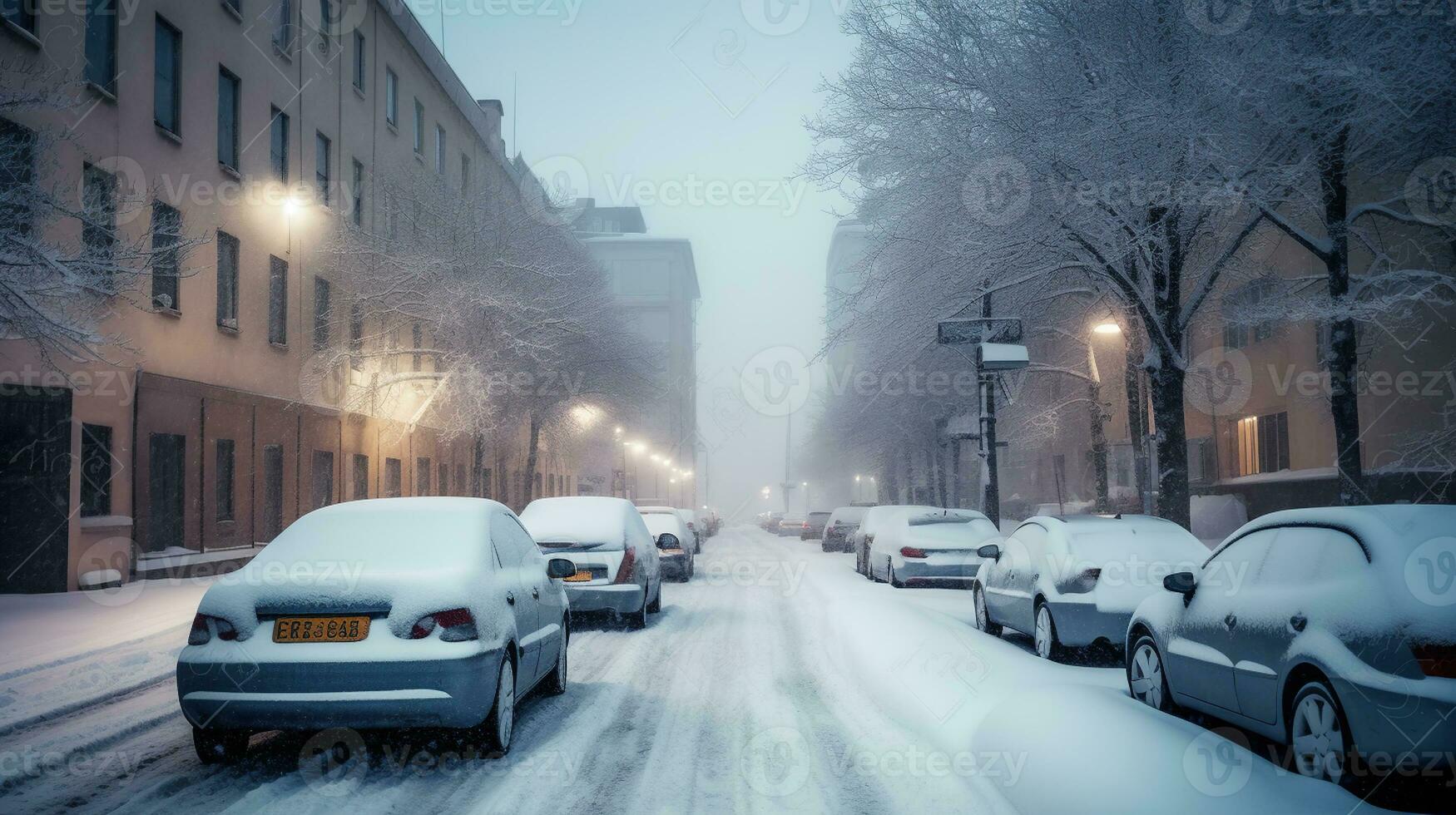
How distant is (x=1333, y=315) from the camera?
1411 centimetres

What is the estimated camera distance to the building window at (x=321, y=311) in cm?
2841

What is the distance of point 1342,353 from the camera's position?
14781 millimetres

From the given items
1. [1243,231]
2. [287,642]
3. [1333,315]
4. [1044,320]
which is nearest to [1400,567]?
[287,642]

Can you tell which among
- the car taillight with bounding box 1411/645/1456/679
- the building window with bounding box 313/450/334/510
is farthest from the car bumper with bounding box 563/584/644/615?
the building window with bounding box 313/450/334/510

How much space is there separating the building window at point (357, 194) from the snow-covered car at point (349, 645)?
1049 inches

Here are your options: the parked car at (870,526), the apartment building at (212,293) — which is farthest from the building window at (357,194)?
the parked car at (870,526)

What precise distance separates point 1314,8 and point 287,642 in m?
12.1

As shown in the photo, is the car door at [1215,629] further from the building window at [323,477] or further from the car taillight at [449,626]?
the building window at [323,477]

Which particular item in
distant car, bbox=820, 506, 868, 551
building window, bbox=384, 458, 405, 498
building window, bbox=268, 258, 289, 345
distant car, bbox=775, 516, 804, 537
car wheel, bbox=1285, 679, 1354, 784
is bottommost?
distant car, bbox=775, 516, 804, 537

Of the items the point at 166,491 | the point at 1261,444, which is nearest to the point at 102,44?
the point at 166,491

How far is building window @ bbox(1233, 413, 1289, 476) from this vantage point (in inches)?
1258

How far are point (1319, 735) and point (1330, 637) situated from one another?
1.49 ft

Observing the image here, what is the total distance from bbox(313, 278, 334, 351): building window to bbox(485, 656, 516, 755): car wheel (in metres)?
23.4

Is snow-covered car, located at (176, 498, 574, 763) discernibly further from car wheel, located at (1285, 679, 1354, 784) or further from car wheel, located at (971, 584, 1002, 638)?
car wheel, located at (971, 584, 1002, 638)
